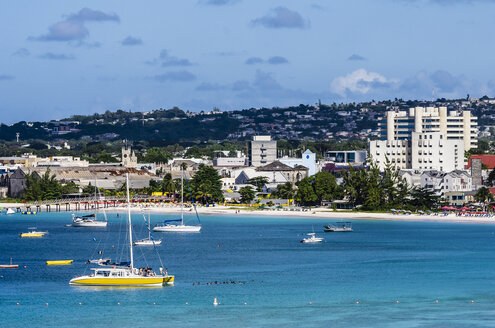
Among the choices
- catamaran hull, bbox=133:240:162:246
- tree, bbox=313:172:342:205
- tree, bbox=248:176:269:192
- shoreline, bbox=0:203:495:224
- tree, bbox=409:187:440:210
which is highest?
tree, bbox=248:176:269:192

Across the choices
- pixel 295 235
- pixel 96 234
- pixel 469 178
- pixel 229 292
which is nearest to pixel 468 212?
pixel 469 178

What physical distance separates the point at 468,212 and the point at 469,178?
24.5 meters

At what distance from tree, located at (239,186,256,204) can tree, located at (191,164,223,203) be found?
411 cm

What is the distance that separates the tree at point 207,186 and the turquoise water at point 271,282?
5077 cm

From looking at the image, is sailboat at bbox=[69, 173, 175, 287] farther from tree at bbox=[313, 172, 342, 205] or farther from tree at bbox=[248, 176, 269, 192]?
tree at bbox=[248, 176, 269, 192]

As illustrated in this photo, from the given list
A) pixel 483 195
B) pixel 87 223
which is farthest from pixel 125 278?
pixel 483 195

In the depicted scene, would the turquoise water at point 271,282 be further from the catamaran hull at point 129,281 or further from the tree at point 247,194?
the tree at point 247,194

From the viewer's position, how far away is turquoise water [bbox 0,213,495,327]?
60625 millimetres

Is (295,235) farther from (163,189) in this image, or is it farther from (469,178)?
(163,189)

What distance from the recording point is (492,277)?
7831cm

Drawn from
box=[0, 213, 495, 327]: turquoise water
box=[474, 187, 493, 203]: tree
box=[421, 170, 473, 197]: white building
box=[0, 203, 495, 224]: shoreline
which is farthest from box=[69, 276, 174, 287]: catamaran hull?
box=[421, 170, 473, 197]: white building

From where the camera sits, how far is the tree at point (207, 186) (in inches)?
6870

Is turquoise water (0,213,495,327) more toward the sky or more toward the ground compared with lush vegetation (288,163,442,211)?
more toward the ground

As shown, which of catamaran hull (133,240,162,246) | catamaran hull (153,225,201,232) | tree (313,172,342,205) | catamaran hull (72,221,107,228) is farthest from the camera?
tree (313,172,342,205)
